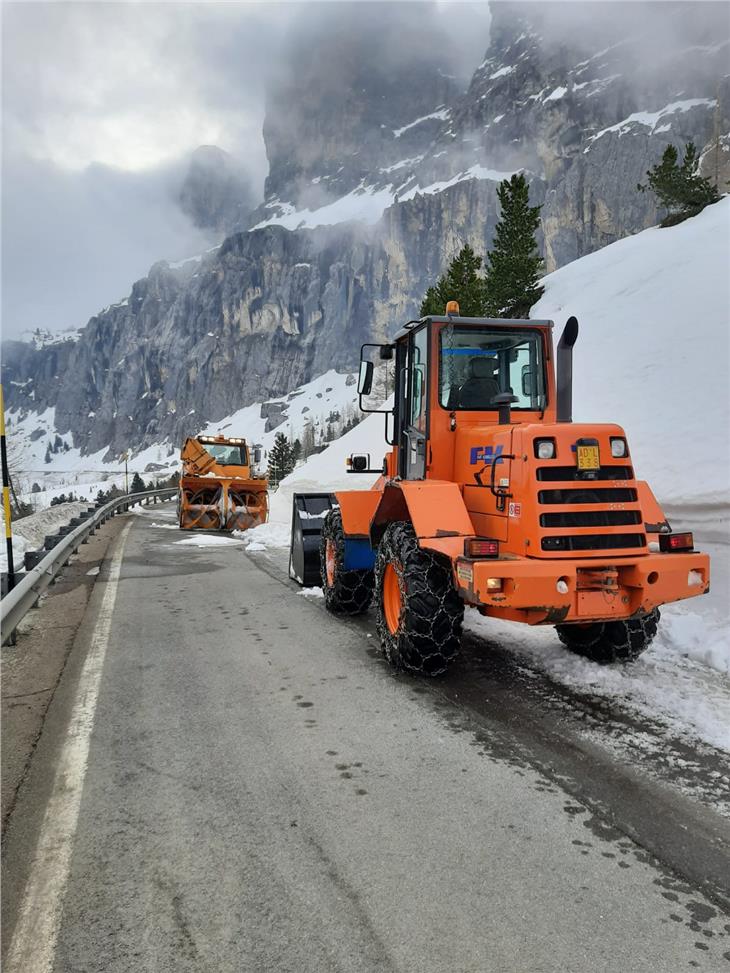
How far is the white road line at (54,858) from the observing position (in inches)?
85.7

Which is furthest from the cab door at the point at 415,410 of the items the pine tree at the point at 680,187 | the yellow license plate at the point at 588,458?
the pine tree at the point at 680,187

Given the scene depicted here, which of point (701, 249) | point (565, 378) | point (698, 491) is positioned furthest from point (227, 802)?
point (701, 249)

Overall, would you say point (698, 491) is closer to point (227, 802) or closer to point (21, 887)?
point (227, 802)

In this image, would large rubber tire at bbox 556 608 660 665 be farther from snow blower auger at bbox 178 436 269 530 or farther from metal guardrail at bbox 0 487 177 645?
snow blower auger at bbox 178 436 269 530

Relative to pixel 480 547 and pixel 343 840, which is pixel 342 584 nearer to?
pixel 480 547

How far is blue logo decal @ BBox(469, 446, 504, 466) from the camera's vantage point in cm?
479

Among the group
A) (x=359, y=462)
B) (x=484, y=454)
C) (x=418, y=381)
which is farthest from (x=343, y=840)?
(x=359, y=462)

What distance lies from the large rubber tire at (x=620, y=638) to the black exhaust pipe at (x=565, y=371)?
1.67 meters

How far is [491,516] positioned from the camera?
489cm

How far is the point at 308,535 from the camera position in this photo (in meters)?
8.60

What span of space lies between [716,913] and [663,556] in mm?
2436

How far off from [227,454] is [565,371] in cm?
1603

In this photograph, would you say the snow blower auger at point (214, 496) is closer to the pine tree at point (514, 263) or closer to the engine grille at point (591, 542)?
the engine grille at point (591, 542)

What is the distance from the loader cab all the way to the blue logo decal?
343 mm
